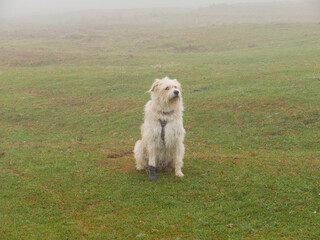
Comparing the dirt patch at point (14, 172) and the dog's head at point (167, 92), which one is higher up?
the dog's head at point (167, 92)

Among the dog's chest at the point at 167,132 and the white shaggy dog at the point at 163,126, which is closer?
the white shaggy dog at the point at 163,126

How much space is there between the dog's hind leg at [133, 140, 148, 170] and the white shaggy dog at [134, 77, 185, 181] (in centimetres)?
32

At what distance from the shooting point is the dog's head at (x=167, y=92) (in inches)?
442

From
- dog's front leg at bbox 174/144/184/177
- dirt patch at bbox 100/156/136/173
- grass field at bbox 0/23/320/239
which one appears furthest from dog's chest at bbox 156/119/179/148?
dirt patch at bbox 100/156/136/173

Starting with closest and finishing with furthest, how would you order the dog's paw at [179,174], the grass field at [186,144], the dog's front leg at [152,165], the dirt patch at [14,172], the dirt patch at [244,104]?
1. the grass field at [186,144]
2. the dog's front leg at [152,165]
3. the dog's paw at [179,174]
4. the dirt patch at [14,172]
5. the dirt patch at [244,104]

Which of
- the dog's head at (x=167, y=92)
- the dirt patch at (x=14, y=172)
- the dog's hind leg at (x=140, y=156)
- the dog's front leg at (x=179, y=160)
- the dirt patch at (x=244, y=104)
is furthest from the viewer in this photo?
the dirt patch at (x=244, y=104)

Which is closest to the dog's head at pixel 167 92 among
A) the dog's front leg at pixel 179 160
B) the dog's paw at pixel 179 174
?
the dog's front leg at pixel 179 160

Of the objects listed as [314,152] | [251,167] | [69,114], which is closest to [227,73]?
[69,114]

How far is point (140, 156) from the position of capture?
1284 cm

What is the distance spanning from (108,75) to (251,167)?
2549 centimetres

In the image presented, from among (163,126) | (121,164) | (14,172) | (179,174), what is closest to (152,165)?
(179,174)

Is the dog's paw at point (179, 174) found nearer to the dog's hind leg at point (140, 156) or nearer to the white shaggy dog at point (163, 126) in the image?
the white shaggy dog at point (163, 126)

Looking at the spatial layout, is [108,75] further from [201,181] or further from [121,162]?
[201,181]

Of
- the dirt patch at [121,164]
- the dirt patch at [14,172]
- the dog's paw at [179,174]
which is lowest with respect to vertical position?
the dirt patch at [14,172]
